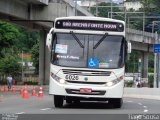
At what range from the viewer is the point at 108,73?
21484 millimetres

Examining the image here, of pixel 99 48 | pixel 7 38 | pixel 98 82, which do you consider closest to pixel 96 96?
pixel 98 82

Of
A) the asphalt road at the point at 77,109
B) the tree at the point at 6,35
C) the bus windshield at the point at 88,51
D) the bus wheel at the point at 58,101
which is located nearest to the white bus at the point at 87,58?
the bus windshield at the point at 88,51

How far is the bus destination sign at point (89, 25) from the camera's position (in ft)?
72.7

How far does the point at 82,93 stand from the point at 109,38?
2441 mm

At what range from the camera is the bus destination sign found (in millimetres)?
22156

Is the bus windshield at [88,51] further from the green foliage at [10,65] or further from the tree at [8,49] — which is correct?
the green foliage at [10,65]

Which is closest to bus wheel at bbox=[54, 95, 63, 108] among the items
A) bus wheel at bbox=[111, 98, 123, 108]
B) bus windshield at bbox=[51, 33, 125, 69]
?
bus windshield at bbox=[51, 33, 125, 69]

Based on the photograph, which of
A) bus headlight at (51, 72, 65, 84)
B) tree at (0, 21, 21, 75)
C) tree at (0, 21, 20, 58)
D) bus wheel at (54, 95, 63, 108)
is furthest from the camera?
tree at (0, 21, 21, 75)

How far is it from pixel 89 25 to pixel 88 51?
1151 mm

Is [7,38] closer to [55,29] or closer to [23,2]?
[23,2]

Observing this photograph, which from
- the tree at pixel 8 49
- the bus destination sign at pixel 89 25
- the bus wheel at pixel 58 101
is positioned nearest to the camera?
the bus destination sign at pixel 89 25

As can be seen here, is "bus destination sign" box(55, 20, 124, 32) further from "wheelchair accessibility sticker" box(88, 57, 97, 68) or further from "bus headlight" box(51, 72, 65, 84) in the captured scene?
"bus headlight" box(51, 72, 65, 84)

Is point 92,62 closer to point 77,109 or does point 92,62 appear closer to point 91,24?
point 91,24

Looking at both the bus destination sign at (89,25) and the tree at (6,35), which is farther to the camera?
the tree at (6,35)
